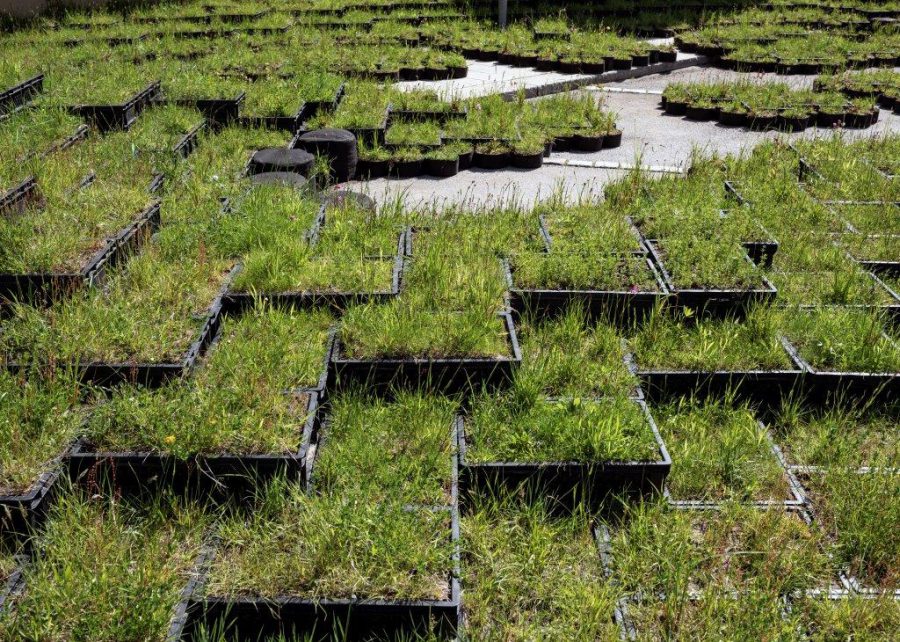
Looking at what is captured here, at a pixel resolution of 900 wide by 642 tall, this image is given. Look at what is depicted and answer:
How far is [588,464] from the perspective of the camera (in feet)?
13.7

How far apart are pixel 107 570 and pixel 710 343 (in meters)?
3.59

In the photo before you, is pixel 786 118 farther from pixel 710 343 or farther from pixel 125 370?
pixel 125 370

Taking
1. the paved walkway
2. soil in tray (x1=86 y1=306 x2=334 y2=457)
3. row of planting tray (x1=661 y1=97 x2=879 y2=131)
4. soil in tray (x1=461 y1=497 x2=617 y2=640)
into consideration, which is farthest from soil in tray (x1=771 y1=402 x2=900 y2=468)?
row of planting tray (x1=661 y1=97 x2=879 y2=131)

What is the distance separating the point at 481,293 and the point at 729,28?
1246 cm

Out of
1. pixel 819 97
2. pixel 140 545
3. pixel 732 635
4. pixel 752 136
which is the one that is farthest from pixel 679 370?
pixel 819 97

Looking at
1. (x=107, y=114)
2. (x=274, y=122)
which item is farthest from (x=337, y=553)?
(x=107, y=114)

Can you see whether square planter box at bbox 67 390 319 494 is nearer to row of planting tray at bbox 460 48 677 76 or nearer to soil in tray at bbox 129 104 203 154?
soil in tray at bbox 129 104 203 154

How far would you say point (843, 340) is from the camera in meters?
5.25

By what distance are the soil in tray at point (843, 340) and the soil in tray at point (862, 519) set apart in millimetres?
923

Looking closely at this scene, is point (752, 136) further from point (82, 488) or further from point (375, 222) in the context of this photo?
point (82, 488)

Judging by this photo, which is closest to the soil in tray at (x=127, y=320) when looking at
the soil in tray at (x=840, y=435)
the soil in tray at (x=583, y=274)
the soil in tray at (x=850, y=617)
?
the soil in tray at (x=583, y=274)

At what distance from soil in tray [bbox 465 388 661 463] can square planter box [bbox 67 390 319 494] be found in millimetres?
956

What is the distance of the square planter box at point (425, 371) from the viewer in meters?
4.74

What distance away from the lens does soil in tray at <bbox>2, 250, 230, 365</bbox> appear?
460cm
